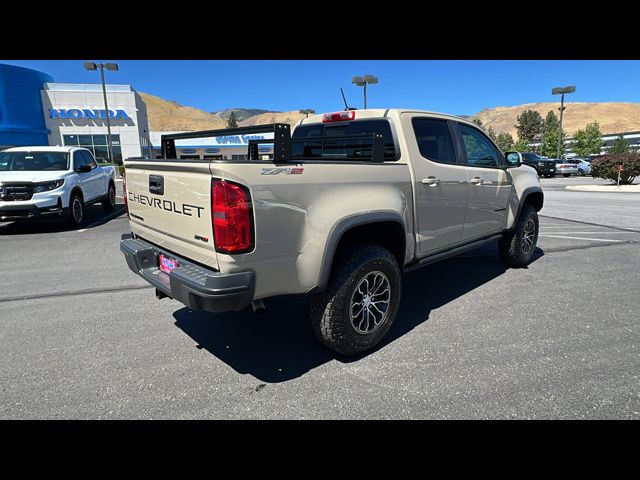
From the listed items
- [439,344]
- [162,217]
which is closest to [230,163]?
[162,217]

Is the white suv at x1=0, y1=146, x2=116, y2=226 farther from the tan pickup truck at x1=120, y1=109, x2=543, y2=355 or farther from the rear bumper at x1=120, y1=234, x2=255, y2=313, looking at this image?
the rear bumper at x1=120, y1=234, x2=255, y2=313

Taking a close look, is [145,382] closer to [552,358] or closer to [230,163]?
[230,163]

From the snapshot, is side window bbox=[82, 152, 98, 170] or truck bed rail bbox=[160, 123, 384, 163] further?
side window bbox=[82, 152, 98, 170]

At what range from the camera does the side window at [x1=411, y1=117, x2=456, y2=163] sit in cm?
364

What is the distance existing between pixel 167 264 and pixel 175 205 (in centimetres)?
49

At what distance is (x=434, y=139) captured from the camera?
12.7 ft

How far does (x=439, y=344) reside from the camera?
3.27 metres

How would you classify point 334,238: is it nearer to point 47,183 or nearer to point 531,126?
point 47,183

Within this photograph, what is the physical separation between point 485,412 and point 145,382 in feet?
7.57

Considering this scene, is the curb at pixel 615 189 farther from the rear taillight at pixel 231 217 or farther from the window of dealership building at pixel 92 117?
the window of dealership building at pixel 92 117

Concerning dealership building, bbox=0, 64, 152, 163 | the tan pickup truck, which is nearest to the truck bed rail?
the tan pickup truck

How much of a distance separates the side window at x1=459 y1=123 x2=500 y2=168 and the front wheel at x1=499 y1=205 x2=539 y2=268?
1.01 m
